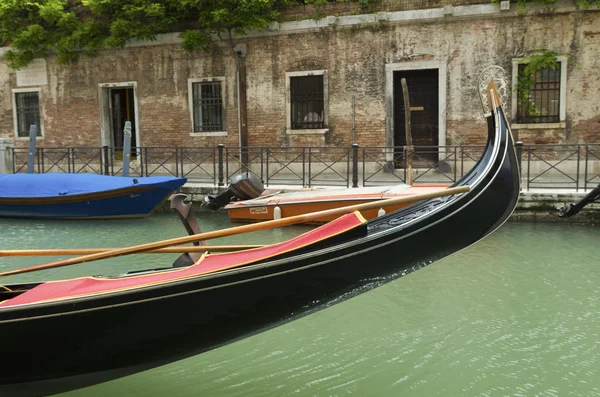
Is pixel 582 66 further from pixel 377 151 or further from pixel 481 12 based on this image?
pixel 377 151

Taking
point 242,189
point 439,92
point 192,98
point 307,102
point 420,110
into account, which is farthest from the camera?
point 192,98

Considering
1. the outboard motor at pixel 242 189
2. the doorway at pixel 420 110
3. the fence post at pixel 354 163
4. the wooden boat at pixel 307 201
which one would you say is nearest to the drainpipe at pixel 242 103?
the doorway at pixel 420 110

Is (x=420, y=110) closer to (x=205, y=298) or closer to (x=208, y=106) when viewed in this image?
(x=208, y=106)

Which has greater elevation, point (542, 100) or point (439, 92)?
point (439, 92)

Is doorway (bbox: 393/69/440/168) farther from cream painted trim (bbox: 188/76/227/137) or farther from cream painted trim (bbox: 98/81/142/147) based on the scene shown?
cream painted trim (bbox: 98/81/142/147)

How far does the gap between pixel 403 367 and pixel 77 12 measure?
40.8 ft

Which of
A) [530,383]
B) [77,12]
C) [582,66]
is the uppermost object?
[77,12]

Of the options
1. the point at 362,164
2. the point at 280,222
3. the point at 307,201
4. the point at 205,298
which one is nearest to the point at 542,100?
the point at 362,164

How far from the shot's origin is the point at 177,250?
333 centimetres

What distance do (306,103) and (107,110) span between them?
4737 millimetres

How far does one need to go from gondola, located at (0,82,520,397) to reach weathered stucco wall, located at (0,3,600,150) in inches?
329

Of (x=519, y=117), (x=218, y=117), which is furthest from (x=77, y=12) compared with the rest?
(x=519, y=117)

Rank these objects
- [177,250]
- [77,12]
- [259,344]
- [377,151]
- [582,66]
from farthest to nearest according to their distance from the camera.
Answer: [77,12] < [377,151] < [582,66] < [259,344] < [177,250]

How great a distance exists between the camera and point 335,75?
→ 11609 millimetres
